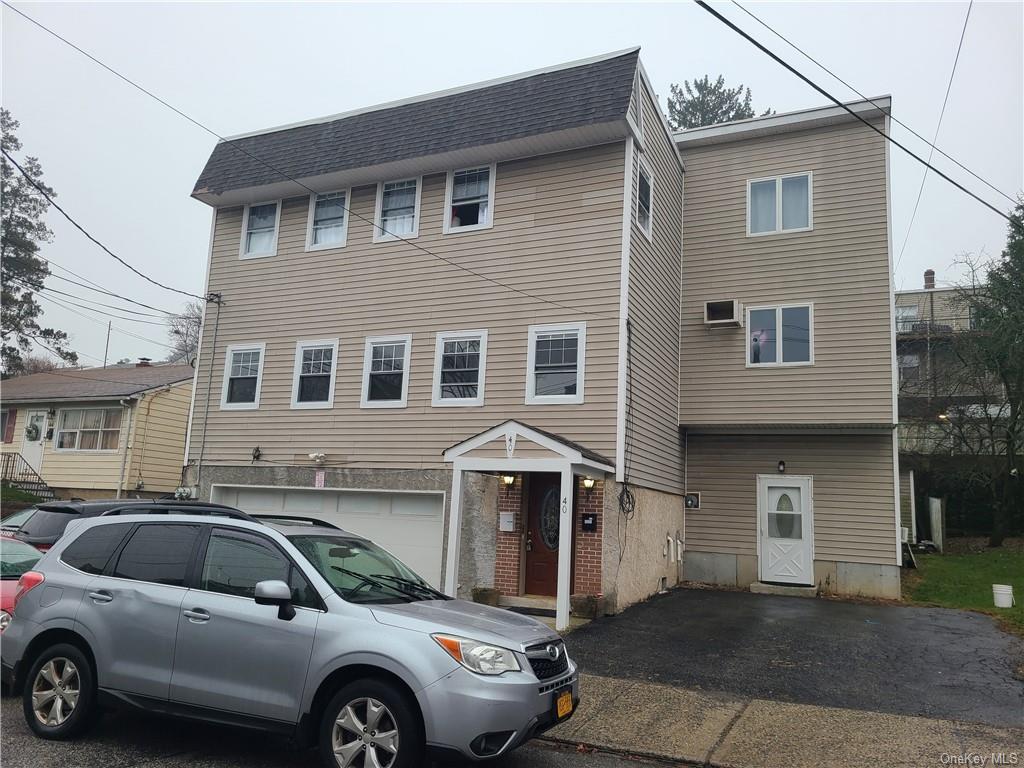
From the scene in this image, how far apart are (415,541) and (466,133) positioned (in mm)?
7383

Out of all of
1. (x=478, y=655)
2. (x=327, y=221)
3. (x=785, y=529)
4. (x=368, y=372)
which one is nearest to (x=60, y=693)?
(x=478, y=655)

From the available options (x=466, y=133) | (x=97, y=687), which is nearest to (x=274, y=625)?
(x=97, y=687)

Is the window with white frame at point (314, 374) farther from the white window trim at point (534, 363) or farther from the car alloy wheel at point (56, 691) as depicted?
the car alloy wheel at point (56, 691)

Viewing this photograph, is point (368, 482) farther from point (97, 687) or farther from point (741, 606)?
point (97, 687)

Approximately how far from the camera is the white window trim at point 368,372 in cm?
1381

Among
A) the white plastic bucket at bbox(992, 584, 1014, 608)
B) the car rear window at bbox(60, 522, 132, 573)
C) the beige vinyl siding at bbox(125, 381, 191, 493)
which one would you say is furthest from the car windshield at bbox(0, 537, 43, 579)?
the beige vinyl siding at bbox(125, 381, 191, 493)

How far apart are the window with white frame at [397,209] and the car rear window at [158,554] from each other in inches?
378

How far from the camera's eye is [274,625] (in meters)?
4.89

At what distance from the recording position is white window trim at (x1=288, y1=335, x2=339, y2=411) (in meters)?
14.5

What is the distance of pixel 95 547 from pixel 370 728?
111 inches

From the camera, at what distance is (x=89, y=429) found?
22844 mm

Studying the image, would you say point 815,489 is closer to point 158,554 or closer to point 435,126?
point 435,126

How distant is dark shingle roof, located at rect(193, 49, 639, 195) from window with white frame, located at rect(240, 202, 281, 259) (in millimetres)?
709

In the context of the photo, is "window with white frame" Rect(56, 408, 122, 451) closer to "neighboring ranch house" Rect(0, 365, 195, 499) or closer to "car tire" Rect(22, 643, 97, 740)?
"neighboring ranch house" Rect(0, 365, 195, 499)
